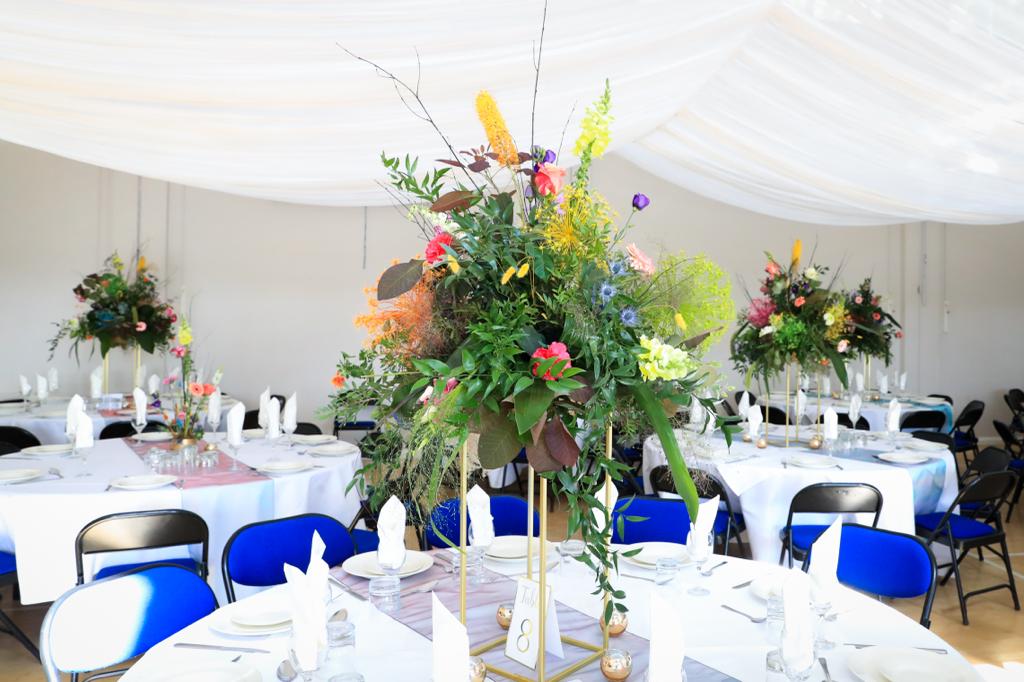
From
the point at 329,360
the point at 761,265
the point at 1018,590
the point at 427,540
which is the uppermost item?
the point at 761,265

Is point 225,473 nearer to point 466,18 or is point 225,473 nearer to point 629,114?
point 466,18

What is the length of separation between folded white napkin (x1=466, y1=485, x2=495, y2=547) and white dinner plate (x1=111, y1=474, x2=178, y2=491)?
1.91 metres

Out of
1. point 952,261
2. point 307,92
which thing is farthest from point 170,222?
point 952,261

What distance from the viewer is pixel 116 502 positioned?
341 cm

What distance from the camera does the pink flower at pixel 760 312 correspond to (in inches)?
184

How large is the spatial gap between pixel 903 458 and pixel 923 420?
2811 mm

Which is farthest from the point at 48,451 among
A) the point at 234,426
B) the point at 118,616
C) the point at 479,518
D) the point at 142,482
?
the point at 479,518

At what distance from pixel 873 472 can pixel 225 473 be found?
332 centimetres

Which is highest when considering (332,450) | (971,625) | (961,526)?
(332,450)

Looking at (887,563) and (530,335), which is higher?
(530,335)

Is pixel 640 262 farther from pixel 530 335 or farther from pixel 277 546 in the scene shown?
pixel 277 546

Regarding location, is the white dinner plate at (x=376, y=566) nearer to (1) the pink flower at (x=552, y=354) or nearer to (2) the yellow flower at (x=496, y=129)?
(1) the pink flower at (x=552, y=354)

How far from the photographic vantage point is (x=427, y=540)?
11.0 ft

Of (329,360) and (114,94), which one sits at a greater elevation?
(114,94)
